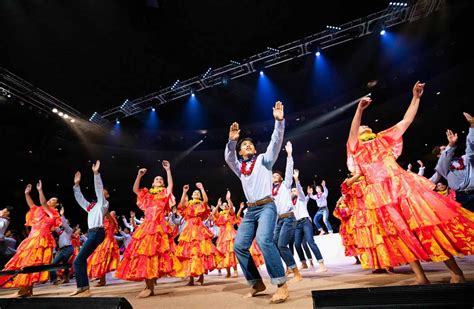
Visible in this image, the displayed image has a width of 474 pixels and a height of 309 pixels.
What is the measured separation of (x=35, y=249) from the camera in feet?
16.4

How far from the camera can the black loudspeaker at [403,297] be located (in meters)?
1.34

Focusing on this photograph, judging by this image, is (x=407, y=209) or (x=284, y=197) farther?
(x=284, y=197)

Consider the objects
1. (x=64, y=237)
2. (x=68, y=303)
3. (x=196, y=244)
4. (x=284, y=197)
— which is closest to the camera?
(x=68, y=303)

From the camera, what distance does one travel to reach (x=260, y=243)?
3010mm

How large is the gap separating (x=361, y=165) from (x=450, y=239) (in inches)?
39.9

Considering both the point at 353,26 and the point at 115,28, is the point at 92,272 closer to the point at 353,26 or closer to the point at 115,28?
the point at 115,28

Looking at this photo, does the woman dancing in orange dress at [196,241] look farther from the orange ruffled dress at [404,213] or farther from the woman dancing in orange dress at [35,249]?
the orange ruffled dress at [404,213]

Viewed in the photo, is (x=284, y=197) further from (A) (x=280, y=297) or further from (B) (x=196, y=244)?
(A) (x=280, y=297)

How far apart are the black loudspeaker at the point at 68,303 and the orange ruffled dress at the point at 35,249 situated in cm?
333

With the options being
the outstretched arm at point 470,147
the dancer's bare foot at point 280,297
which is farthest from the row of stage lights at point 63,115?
the outstretched arm at point 470,147

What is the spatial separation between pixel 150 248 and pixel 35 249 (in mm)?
2433

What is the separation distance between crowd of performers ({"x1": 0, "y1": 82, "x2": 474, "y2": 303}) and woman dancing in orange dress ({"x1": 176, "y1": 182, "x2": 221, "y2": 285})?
21 millimetres

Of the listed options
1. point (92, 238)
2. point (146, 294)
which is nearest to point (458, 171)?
point (146, 294)

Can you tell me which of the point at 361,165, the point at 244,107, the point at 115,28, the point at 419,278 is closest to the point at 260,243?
the point at 361,165
